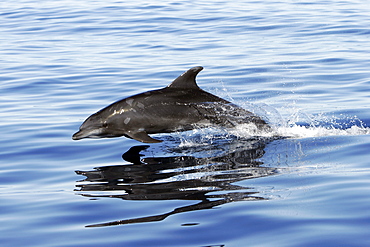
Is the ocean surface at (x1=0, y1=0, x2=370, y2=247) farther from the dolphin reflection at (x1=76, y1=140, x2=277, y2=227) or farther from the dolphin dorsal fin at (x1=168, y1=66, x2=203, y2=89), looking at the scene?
the dolphin dorsal fin at (x1=168, y1=66, x2=203, y2=89)

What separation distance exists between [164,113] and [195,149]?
33.0 inches

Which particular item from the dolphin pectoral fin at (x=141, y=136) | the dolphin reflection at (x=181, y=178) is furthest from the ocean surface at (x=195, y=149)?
the dolphin pectoral fin at (x=141, y=136)

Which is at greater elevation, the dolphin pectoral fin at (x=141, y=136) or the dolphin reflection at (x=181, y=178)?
the dolphin pectoral fin at (x=141, y=136)

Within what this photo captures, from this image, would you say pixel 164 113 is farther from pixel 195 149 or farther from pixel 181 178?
pixel 181 178

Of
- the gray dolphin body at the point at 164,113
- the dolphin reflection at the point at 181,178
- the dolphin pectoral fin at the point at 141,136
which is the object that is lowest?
the dolphin reflection at the point at 181,178

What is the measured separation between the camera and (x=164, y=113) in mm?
10242

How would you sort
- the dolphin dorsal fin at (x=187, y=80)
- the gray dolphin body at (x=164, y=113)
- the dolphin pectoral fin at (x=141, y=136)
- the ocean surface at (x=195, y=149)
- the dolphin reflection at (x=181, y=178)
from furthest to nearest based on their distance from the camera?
the gray dolphin body at (x=164, y=113) < the dolphin dorsal fin at (x=187, y=80) < the dolphin pectoral fin at (x=141, y=136) < the dolphin reflection at (x=181, y=178) < the ocean surface at (x=195, y=149)

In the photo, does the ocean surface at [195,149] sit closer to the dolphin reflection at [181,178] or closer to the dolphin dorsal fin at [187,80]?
the dolphin reflection at [181,178]

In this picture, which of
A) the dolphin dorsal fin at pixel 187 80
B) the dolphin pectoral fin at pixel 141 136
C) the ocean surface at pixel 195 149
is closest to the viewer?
the ocean surface at pixel 195 149

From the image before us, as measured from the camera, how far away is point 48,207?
7230 mm

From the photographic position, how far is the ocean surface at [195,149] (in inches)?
248

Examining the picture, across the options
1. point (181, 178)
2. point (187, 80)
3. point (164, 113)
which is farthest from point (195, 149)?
point (181, 178)

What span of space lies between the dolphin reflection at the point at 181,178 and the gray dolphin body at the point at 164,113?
68cm

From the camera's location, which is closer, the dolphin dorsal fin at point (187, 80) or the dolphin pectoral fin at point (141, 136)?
the dolphin pectoral fin at point (141, 136)
